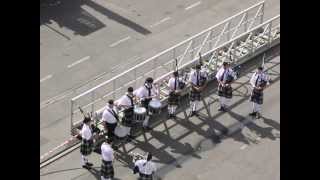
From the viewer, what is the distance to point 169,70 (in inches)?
1064

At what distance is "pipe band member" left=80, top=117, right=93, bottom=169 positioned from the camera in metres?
21.7

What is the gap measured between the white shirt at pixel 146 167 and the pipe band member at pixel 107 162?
817 mm

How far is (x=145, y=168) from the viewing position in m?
20.8

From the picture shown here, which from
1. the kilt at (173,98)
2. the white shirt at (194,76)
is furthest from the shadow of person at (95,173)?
the white shirt at (194,76)

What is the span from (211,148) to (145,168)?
11.0ft

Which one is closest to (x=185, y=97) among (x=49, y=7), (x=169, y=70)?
(x=169, y=70)

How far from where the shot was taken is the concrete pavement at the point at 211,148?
22.3 meters

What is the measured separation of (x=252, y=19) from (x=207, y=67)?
4.00 metres

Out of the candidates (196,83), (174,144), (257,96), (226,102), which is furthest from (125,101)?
(257,96)

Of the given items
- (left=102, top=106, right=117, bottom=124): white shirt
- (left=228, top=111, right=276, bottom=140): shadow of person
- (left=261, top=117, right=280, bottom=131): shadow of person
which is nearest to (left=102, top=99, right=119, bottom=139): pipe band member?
(left=102, top=106, right=117, bottom=124): white shirt

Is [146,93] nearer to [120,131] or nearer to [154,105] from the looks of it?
[154,105]
